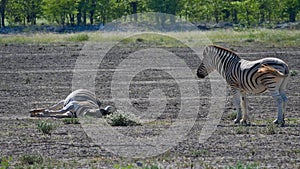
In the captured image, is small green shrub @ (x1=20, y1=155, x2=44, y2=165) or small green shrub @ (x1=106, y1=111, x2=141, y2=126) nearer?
small green shrub @ (x1=20, y1=155, x2=44, y2=165)

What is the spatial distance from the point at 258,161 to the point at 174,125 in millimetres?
4461

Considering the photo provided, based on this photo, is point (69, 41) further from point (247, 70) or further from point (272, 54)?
point (247, 70)

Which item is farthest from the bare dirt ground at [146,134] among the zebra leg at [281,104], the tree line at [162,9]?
the tree line at [162,9]

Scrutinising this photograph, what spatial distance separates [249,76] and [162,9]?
67.4 metres

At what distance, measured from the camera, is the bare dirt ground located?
1177cm

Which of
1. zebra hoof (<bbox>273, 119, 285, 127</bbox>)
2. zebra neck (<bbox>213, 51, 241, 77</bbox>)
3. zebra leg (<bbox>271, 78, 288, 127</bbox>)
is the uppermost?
zebra neck (<bbox>213, 51, 241, 77</bbox>)

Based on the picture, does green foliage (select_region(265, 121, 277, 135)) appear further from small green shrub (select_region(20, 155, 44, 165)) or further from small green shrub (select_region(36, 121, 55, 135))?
small green shrub (select_region(20, 155, 44, 165))

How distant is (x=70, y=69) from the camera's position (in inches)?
1192

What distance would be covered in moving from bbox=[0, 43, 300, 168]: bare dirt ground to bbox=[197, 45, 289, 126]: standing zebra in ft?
1.63

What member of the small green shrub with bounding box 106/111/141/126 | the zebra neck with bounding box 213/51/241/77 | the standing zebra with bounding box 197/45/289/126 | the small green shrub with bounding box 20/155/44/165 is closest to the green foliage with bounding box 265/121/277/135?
the standing zebra with bounding box 197/45/289/126

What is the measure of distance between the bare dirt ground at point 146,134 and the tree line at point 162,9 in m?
52.6

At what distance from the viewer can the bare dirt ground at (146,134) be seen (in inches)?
464

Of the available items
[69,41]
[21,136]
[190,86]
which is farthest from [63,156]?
[69,41]

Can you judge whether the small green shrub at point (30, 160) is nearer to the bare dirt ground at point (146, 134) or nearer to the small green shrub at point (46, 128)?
the bare dirt ground at point (146, 134)
